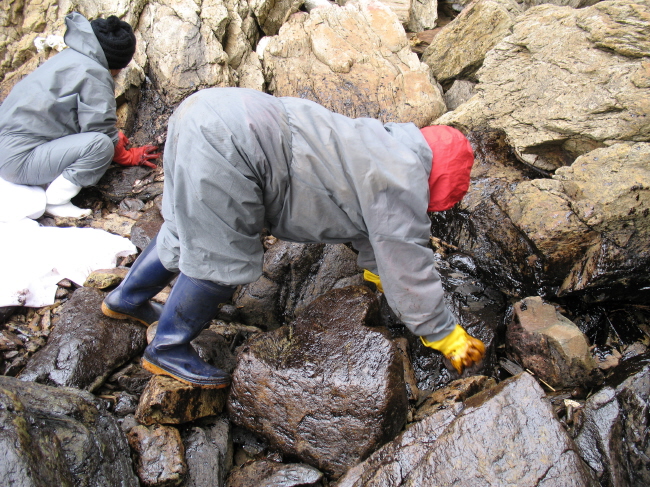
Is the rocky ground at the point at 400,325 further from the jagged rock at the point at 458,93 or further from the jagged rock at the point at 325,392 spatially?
the jagged rock at the point at 458,93

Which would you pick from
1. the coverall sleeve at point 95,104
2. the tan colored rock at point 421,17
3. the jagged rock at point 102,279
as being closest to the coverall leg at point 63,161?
the coverall sleeve at point 95,104

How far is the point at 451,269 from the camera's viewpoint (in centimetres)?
347

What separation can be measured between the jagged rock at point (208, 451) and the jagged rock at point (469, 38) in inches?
183

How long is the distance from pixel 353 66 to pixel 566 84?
2264mm

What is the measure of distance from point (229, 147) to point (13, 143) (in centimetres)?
277

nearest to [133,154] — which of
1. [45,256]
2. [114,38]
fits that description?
[114,38]

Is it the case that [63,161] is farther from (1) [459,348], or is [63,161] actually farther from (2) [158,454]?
(1) [459,348]

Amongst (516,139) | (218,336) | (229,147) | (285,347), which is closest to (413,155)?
(229,147)

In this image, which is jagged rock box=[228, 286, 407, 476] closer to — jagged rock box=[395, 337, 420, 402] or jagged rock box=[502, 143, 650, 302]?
jagged rock box=[395, 337, 420, 402]

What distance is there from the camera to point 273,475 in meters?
2.23

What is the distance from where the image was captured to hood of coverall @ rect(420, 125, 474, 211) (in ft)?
7.00

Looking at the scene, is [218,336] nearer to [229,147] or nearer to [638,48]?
[229,147]

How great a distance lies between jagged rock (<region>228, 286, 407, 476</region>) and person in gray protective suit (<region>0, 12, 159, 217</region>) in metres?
2.51

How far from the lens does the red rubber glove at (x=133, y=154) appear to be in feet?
14.0
